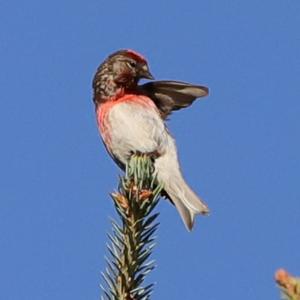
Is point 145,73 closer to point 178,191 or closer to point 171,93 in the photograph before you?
point 171,93

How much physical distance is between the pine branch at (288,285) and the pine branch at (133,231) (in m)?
0.73

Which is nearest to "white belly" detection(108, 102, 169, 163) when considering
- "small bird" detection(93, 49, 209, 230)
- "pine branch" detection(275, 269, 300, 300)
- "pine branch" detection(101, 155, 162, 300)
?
"small bird" detection(93, 49, 209, 230)

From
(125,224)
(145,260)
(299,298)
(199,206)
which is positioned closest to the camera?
(299,298)

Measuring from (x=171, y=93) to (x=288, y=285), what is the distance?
15.8 ft

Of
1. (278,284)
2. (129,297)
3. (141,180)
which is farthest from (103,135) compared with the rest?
(278,284)

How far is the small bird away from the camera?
5352 millimetres

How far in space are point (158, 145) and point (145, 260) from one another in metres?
3.33

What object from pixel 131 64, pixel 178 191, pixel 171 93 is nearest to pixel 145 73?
pixel 131 64

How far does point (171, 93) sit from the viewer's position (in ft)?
19.9

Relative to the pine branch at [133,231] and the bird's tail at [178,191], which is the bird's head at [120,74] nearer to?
the bird's tail at [178,191]

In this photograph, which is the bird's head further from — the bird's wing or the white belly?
the white belly

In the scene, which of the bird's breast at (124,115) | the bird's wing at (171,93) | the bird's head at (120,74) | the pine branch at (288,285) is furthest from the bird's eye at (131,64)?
the pine branch at (288,285)

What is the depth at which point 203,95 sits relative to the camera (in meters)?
6.03

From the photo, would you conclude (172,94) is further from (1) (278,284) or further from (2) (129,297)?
(1) (278,284)
